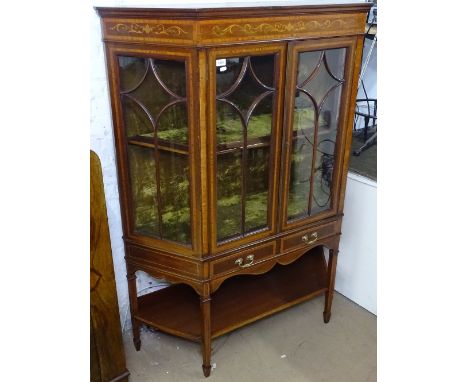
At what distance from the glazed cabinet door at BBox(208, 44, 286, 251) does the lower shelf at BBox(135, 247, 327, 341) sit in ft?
1.40

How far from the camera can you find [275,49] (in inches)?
56.6

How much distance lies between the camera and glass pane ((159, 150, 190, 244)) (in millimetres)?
1549

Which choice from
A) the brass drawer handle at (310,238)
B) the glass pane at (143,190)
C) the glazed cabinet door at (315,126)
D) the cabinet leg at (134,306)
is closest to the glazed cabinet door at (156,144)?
the glass pane at (143,190)

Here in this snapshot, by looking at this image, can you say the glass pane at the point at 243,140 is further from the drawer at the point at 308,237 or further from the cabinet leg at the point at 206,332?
the cabinet leg at the point at 206,332

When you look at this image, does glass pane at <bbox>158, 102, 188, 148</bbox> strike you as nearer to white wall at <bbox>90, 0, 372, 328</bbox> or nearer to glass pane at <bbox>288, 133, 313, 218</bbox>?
white wall at <bbox>90, 0, 372, 328</bbox>

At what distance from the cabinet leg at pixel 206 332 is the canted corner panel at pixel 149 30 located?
923mm

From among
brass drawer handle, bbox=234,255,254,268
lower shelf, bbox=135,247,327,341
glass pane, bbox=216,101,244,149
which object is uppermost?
glass pane, bbox=216,101,244,149

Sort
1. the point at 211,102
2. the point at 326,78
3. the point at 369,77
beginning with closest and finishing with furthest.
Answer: the point at 211,102 → the point at 326,78 → the point at 369,77

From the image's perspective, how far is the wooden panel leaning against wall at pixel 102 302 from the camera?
5.04 feet

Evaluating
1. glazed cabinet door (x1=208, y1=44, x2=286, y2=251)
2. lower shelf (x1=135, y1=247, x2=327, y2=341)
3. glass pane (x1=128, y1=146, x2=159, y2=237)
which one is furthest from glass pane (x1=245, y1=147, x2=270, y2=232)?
lower shelf (x1=135, y1=247, x2=327, y2=341)

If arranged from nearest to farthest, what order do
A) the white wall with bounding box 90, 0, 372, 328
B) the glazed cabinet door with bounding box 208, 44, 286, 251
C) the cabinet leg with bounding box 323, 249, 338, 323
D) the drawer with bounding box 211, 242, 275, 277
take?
1. the glazed cabinet door with bounding box 208, 44, 286, 251
2. the white wall with bounding box 90, 0, 372, 328
3. the drawer with bounding box 211, 242, 275, 277
4. the cabinet leg with bounding box 323, 249, 338, 323

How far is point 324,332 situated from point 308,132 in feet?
3.18
